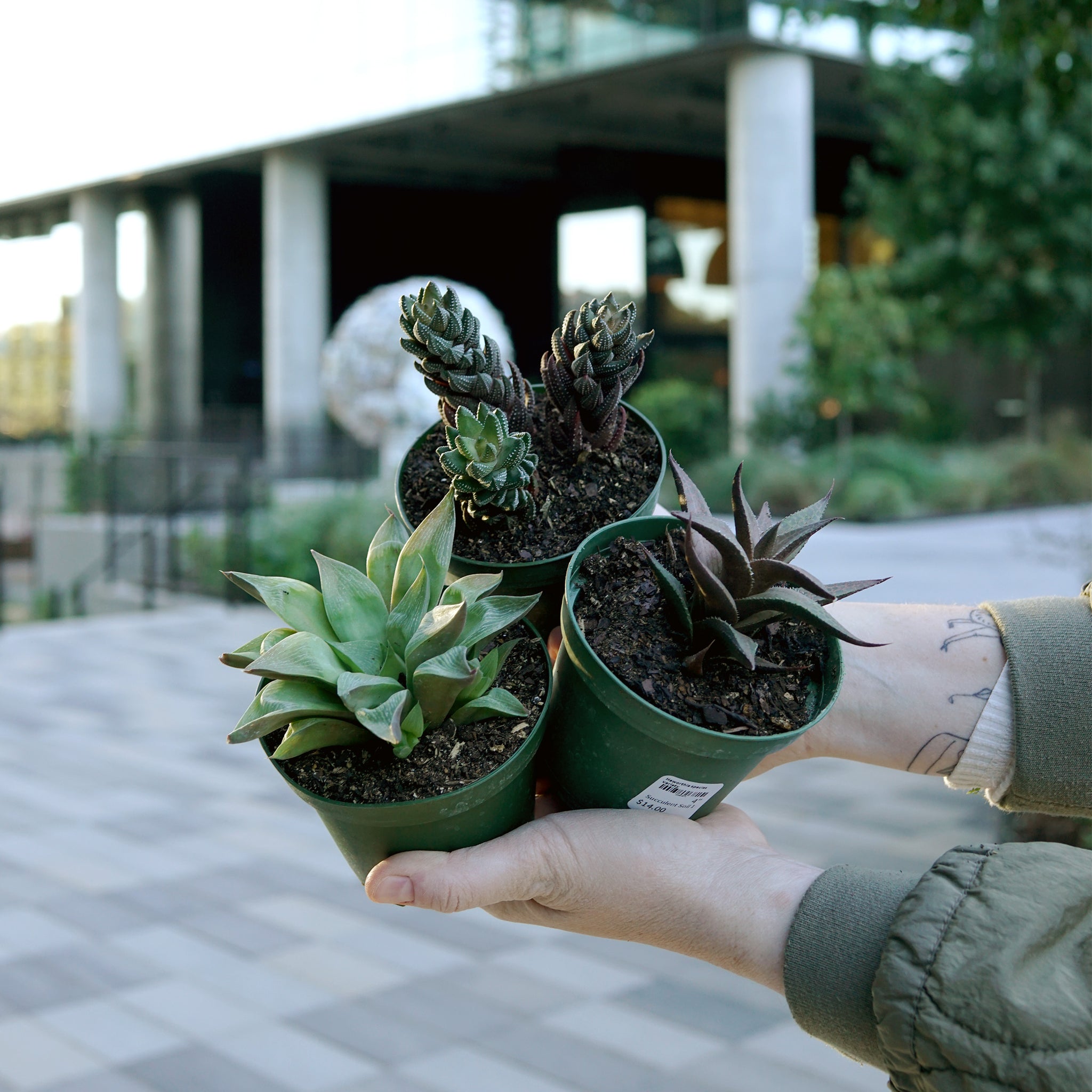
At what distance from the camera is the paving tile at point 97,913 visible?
3.91 m

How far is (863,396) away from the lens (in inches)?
530

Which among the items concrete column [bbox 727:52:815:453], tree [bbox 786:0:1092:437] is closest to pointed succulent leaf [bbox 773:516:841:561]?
tree [bbox 786:0:1092:437]

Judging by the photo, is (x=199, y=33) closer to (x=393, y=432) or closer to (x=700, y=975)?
(x=393, y=432)

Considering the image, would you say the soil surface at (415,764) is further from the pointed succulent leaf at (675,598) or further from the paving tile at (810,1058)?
the paving tile at (810,1058)

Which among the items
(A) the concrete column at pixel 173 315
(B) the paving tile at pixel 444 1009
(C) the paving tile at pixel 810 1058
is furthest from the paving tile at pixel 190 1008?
(A) the concrete column at pixel 173 315

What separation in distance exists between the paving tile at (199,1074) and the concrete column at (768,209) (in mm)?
11978

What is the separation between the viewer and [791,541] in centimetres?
117

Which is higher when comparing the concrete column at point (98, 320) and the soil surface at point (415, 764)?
the concrete column at point (98, 320)

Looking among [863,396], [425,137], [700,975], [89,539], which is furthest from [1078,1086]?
[425,137]

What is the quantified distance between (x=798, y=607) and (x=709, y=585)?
0.08 meters

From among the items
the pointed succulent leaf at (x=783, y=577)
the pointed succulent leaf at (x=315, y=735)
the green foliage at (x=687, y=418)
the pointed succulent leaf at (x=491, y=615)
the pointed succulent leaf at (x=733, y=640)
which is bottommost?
the pointed succulent leaf at (x=315, y=735)

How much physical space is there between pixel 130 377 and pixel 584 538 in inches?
987

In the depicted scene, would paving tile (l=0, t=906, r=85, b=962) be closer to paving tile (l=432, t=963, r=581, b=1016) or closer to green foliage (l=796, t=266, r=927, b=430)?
paving tile (l=432, t=963, r=581, b=1016)

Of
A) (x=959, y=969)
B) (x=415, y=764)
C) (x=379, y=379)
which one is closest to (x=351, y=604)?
(x=415, y=764)
